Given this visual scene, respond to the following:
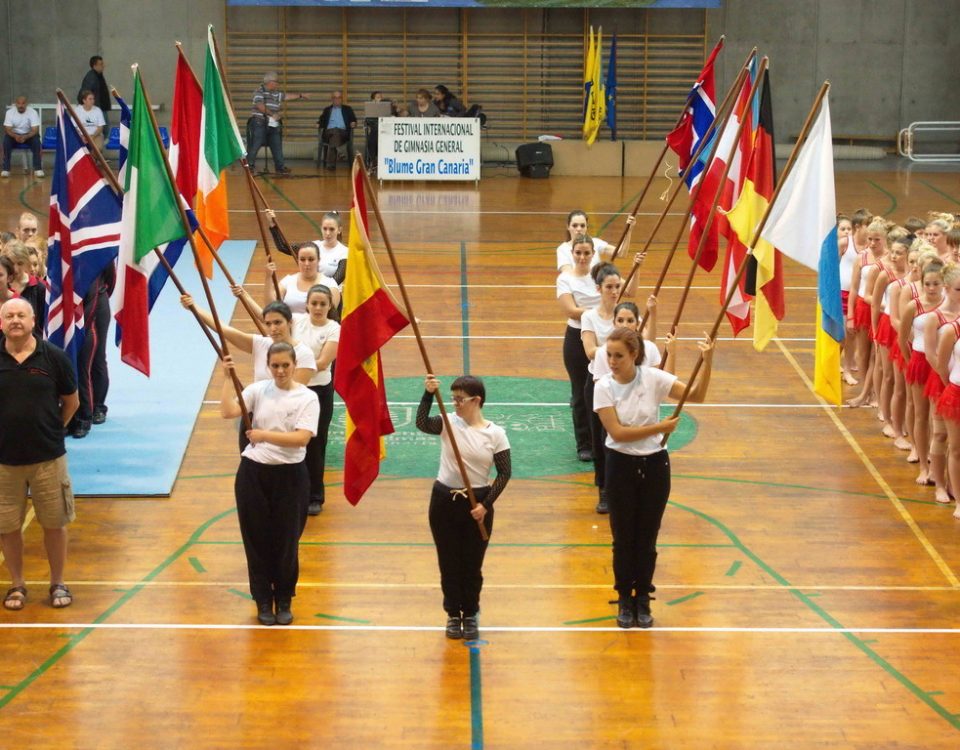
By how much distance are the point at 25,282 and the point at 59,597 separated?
2571 mm

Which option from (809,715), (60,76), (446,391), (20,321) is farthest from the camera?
(60,76)

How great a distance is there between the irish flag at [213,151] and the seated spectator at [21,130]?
49.4 ft

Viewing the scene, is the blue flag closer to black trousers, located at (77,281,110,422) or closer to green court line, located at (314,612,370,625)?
black trousers, located at (77,281,110,422)

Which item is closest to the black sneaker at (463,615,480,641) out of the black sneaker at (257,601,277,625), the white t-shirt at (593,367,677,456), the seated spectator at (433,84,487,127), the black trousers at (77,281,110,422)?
the black sneaker at (257,601,277,625)

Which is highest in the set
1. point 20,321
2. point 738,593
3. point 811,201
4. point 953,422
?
point 811,201

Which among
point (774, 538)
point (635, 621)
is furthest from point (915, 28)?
point (635, 621)

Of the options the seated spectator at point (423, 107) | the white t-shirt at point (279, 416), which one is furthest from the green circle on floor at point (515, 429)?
the seated spectator at point (423, 107)

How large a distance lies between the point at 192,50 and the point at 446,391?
17.1m

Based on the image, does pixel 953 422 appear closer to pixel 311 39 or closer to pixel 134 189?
pixel 134 189

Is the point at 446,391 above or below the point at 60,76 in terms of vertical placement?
below

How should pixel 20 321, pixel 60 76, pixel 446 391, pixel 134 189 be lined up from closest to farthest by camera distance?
pixel 20 321
pixel 134 189
pixel 446 391
pixel 60 76

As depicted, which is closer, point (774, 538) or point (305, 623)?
point (305, 623)

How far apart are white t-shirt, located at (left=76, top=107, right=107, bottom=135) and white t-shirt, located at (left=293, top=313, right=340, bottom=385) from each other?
14.9m

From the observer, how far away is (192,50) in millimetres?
26781
